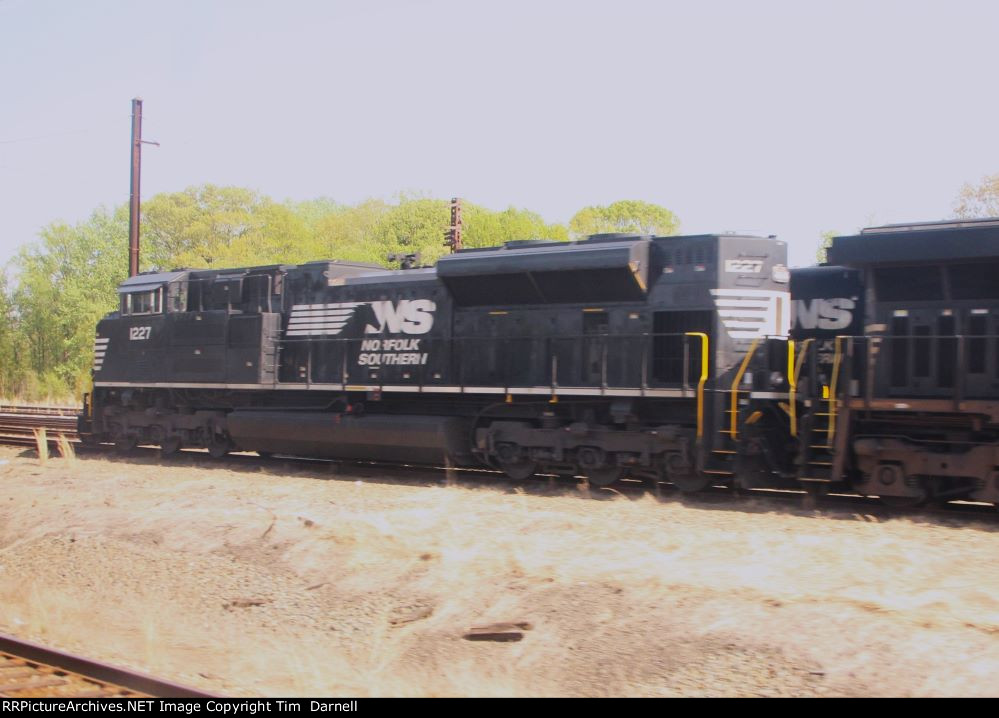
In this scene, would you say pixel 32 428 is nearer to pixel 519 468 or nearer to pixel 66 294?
pixel 519 468

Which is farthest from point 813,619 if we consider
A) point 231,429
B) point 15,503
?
point 231,429

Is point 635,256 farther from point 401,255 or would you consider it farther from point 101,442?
point 101,442

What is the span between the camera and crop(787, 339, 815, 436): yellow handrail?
37.3 feet

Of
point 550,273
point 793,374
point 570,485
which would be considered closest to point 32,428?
point 570,485

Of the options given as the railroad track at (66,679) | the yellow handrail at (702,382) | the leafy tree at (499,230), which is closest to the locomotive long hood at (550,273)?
the yellow handrail at (702,382)

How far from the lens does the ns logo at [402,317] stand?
1469 centimetres

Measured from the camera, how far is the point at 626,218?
76.1 metres

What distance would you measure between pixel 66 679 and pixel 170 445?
11.9 m

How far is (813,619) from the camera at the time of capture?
242 inches

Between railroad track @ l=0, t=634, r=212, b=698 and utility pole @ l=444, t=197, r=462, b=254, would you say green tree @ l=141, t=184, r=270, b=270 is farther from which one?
railroad track @ l=0, t=634, r=212, b=698

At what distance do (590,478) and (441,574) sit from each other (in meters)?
5.32

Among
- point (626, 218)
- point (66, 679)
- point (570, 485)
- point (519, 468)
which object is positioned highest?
point (626, 218)

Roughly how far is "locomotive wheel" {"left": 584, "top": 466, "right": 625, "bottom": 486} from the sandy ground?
1.06 metres

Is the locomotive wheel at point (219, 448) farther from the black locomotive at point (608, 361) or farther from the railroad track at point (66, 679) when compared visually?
the railroad track at point (66, 679)
